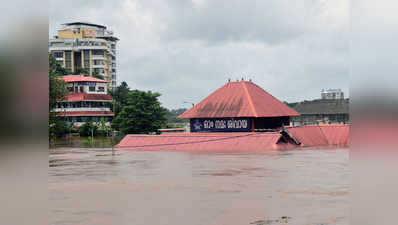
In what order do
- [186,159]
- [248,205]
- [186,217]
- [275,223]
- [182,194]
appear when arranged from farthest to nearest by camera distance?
[186,159]
[182,194]
[248,205]
[186,217]
[275,223]

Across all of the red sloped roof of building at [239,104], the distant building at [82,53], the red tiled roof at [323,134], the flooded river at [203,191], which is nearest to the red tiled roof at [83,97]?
the distant building at [82,53]

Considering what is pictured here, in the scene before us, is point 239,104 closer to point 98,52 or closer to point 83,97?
point 83,97

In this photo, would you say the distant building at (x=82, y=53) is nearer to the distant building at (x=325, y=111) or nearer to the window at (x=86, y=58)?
the window at (x=86, y=58)

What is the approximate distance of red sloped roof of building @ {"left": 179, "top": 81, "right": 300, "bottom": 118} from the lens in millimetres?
31875

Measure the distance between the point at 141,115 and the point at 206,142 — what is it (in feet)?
→ 36.6

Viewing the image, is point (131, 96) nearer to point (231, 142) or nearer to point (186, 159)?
point (231, 142)

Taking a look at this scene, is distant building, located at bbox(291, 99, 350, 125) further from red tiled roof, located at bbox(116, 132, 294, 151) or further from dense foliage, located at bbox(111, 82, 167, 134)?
red tiled roof, located at bbox(116, 132, 294, 151)

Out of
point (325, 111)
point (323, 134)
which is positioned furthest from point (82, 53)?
point (323, 134)

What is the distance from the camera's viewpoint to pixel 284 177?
55.6 feet

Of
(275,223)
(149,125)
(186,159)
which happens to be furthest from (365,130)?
(149,125)

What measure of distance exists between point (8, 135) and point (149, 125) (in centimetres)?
3796

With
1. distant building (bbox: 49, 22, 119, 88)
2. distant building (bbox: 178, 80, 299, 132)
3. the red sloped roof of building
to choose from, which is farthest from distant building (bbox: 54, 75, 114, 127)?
distant building (bbox: 178, 80, 299, 132)

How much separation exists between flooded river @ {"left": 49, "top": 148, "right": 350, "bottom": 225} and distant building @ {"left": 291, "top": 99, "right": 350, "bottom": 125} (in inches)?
865

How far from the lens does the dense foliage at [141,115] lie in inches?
1591
